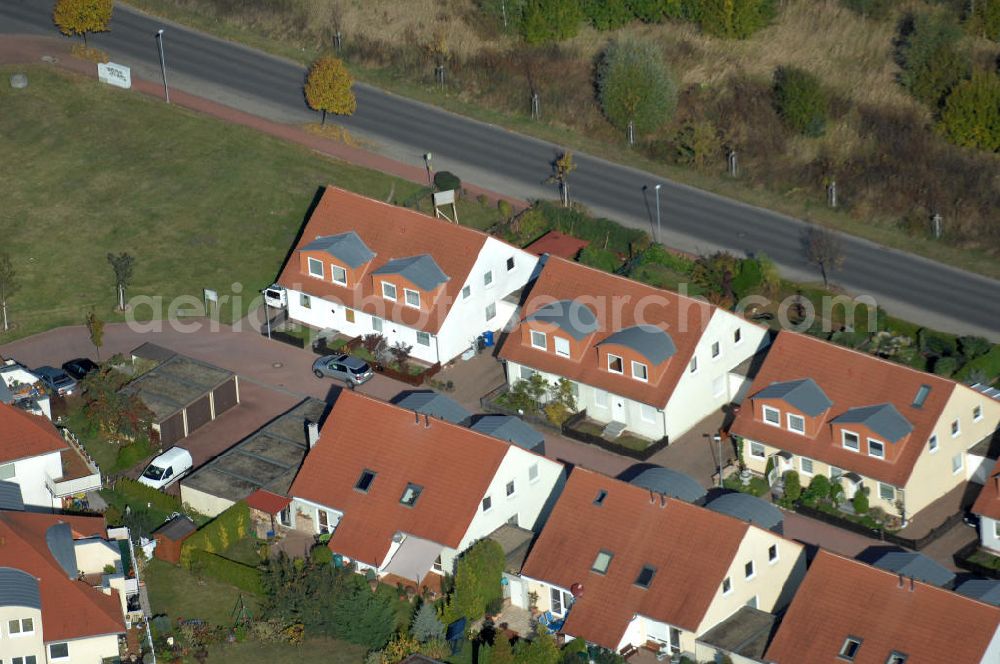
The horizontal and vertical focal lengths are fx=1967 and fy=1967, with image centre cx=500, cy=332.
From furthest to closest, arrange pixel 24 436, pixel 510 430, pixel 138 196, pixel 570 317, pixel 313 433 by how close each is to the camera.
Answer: pixel 138 196 < pixel 570 317 < pixel 510 430 < pixel 24 436 < pixel 313 433

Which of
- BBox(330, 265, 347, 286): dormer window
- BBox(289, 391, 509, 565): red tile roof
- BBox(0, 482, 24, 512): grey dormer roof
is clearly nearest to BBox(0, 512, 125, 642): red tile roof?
BBox(0, 482, 24, 512): grey dormer roof

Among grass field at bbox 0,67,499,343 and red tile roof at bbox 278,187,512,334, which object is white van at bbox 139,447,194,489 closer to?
red tile roof at bbox 278,187,512,334

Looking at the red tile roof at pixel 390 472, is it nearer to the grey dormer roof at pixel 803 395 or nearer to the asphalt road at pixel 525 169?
the grey dormer roof at pixel 803 395

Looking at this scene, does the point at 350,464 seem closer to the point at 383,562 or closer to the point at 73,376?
the point at 383,562

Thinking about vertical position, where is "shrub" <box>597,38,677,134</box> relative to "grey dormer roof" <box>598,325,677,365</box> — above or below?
above

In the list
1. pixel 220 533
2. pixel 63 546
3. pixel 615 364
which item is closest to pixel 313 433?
pixel 220 533

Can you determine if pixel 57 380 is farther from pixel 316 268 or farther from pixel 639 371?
pixel 639 371
